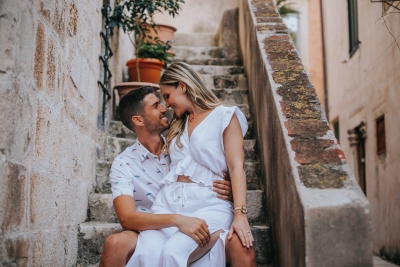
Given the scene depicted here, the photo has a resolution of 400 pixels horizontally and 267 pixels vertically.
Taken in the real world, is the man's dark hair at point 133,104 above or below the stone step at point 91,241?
above

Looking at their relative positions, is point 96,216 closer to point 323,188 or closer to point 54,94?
point 54,94

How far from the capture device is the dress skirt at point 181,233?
Answer: 7.34 feet

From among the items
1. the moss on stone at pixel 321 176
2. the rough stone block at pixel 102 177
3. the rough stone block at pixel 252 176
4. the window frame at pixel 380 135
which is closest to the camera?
the moss on stone at pixel 321 176

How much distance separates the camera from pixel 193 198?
247cm

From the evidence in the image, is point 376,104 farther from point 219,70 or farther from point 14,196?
point 14,196

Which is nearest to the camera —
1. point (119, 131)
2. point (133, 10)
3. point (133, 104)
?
point (133, 104)

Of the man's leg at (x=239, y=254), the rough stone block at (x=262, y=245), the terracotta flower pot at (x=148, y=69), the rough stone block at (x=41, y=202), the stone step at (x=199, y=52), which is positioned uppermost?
the stone step at (x=199, y=52)

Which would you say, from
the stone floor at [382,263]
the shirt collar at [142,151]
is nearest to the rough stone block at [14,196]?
the shirt collar at [142,151]

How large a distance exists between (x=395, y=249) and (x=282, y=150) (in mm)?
3259

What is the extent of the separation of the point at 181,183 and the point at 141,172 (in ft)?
1.02

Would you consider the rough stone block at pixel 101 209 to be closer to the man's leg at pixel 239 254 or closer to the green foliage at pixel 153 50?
the man's leg at pixel 239 254

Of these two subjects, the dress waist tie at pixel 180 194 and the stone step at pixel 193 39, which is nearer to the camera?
the dress waist tie at pixel 180 194

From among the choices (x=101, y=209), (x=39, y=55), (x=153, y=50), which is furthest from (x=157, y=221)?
(x=153, y=50)

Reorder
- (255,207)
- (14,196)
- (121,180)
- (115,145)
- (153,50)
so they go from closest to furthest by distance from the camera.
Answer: (14,196) < (121,180) < (255,207) < (115,145) < (153,50)
